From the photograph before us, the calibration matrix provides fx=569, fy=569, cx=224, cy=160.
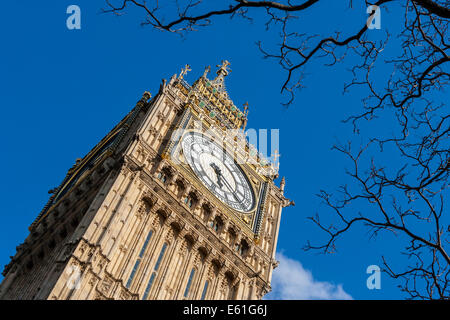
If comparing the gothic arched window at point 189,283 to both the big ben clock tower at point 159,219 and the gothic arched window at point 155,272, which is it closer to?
the big ben clock tower at point 159,219

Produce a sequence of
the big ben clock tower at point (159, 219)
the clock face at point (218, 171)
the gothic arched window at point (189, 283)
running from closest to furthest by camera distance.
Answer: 1. the big ben clock tower at point (159, 219)
2. the gothic arched window at point (189, 283)
3. the clock face at point (218, 171)

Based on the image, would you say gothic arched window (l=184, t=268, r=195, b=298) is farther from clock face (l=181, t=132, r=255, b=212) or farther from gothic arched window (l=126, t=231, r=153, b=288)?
clock face (l=181, t=132, r=255, b=212)

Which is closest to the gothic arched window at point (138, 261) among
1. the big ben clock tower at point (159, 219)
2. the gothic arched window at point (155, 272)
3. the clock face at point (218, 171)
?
the big ben clock tower at point (159, 219)

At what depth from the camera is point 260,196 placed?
1713 inches

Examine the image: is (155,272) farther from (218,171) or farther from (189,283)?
(218,171)

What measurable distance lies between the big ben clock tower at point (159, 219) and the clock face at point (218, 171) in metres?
0.10

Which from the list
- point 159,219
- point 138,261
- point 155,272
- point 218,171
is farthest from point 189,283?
point 218,171

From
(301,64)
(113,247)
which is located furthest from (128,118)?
(301,64)

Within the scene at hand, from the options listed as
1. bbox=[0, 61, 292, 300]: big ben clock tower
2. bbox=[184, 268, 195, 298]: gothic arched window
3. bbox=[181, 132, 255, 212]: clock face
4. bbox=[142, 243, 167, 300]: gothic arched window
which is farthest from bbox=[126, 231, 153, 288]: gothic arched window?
bbox=[181, 132, 255, 212]: clock face

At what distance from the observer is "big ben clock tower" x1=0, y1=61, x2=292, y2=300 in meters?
29.9

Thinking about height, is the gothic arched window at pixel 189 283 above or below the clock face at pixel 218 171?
below

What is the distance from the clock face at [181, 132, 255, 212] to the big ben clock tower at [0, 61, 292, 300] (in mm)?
99

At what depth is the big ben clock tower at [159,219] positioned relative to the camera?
29.9 m
